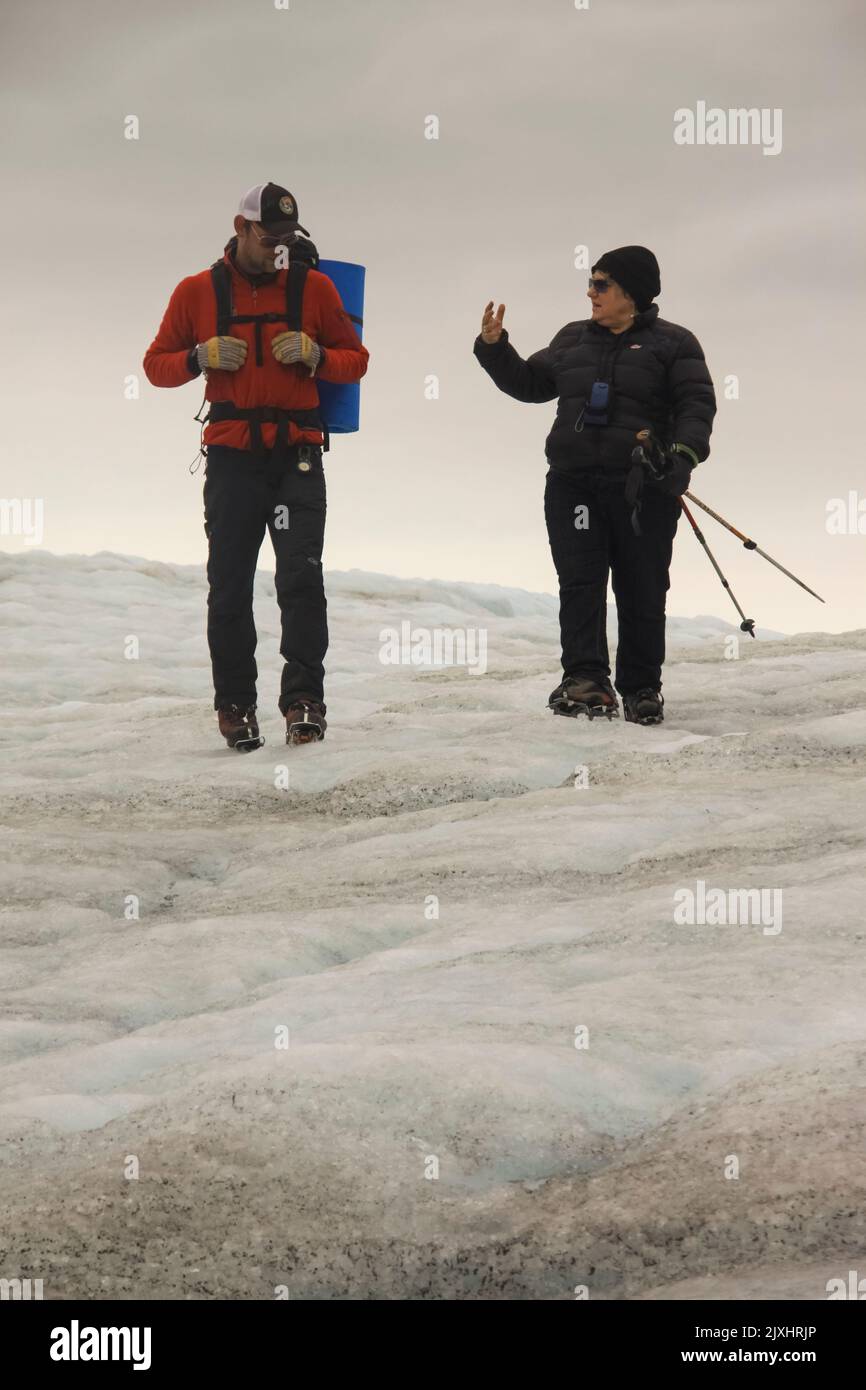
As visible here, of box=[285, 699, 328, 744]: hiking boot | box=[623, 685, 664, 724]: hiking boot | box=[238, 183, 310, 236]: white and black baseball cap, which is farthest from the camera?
box=[623, 685, 664, 724]: hiking boot

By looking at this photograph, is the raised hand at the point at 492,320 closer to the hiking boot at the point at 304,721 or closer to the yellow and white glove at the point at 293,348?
the yellow and white glove at the point at 293,348

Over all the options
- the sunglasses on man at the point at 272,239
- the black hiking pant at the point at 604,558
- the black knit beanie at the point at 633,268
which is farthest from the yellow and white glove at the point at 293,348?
the black knit beanie at the point at 633,268

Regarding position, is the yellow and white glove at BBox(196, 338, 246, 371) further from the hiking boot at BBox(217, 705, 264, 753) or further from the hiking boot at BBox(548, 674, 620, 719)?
the hiking boot at BBox(548, 674, 620, 719)

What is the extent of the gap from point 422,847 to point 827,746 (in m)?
3.18

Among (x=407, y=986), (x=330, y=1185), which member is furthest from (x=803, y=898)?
(x=330, y=1185)

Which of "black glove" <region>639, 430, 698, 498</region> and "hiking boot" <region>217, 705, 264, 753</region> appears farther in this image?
"hiking boot" <region>217, 705, 264, 753</region>

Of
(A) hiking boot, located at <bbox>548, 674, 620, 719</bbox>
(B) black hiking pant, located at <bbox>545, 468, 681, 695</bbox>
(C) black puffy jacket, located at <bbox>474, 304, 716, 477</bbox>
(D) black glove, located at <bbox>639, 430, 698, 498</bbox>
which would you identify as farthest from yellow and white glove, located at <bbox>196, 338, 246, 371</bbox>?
(A) hiking boot, located at <bbox>548, 674, 620, 719</bbox>

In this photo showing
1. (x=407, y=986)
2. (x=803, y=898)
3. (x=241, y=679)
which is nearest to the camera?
(x=407, y=986)

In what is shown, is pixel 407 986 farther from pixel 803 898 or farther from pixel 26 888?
pixel 26 888

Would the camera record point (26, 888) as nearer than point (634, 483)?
Yes

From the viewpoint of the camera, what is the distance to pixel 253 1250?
4141 mm

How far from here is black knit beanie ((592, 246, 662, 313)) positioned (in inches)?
401

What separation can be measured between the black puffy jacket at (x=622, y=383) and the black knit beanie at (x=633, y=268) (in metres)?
0.17

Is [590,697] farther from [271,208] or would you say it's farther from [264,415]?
[271,208]
